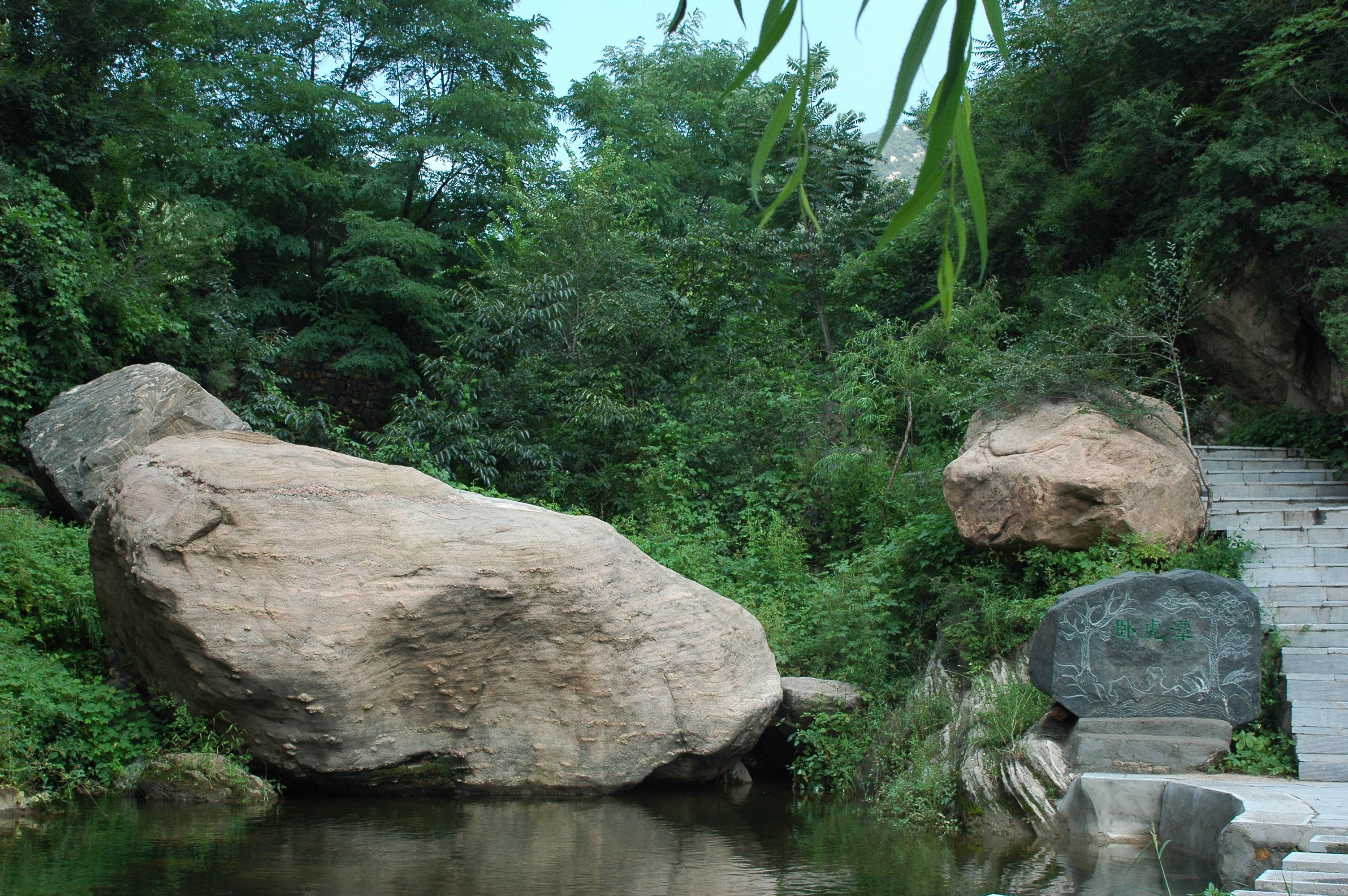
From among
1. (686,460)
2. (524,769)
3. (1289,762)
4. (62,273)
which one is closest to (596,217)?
(686,460)

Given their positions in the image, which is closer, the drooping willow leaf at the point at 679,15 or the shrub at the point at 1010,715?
the drooping willow leaf at the point at 679,15

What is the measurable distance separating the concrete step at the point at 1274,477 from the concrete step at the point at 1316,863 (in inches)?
269

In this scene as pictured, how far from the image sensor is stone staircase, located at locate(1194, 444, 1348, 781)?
6.53m

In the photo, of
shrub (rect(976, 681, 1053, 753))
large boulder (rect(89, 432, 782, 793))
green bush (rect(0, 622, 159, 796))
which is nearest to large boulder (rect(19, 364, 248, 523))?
large boulder (rect(89, 432, 782, 793))

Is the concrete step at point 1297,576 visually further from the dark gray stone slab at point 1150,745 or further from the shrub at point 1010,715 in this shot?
the shrub at point 1010,715

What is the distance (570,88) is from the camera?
22.8m

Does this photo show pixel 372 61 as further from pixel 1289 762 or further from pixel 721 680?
pixel 1289 762

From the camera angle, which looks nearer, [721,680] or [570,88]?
[721,680]

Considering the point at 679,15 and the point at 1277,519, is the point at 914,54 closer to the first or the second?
the point at 679,15

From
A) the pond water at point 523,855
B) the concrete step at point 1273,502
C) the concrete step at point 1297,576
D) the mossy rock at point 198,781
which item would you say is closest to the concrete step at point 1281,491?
the concrete step at point 1273,502

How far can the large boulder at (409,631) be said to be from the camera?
747cm

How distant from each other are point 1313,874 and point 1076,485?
14.8 ft

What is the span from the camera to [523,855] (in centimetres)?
Result: 594

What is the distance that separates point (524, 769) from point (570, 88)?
18276 mm
